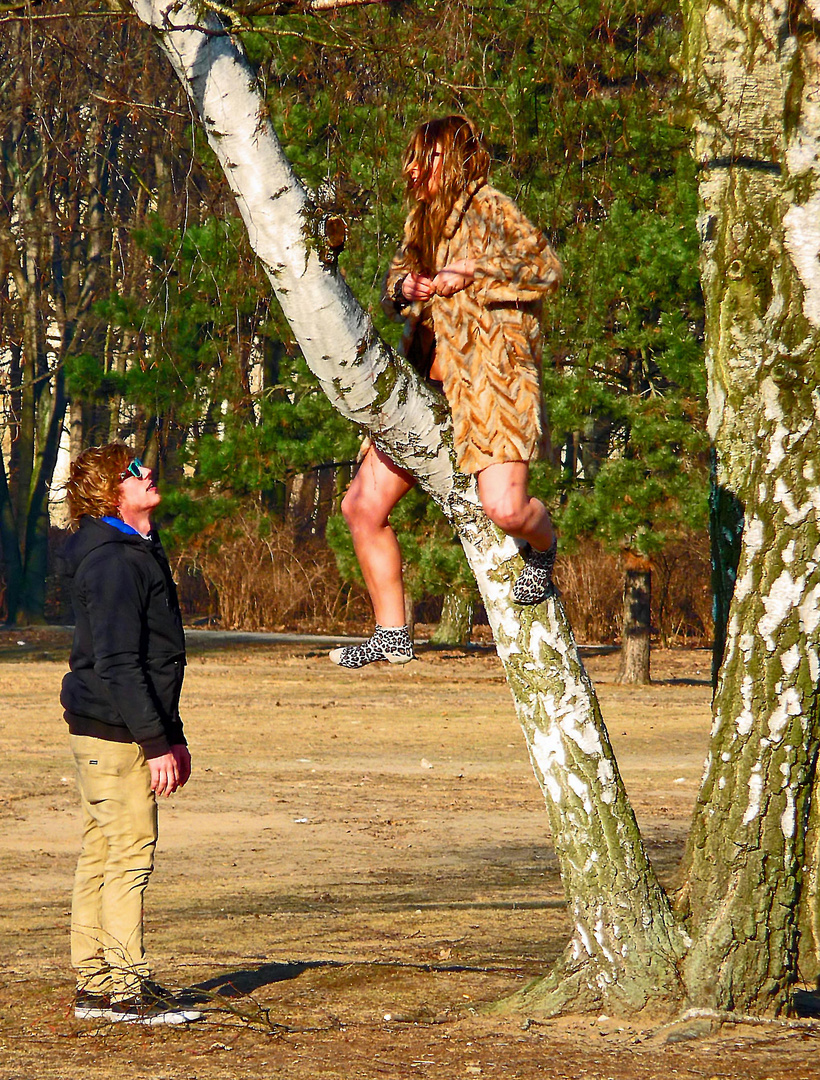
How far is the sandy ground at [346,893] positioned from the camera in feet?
14.6

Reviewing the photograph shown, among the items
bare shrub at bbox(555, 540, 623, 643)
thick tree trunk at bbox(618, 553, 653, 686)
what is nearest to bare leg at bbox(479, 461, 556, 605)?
thick tree trunk at bbox(618, 553, 653, 686)

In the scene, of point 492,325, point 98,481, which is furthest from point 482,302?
point 98,481

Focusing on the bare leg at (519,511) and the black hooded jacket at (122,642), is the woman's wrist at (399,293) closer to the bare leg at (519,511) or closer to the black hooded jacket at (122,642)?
the bare leg at (519,511)

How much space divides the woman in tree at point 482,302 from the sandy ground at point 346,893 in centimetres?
153

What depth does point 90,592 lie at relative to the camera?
472cm

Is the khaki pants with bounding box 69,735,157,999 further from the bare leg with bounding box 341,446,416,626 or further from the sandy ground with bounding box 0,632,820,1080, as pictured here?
the bare leg with bounding box 341,446,416,626

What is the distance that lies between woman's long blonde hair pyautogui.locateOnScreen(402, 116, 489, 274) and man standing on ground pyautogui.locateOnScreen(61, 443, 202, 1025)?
1297 mm

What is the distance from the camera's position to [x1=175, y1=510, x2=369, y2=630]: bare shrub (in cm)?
2509

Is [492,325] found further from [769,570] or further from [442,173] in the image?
[769,570]

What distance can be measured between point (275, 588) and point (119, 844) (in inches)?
808

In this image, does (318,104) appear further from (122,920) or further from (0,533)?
(0,533)

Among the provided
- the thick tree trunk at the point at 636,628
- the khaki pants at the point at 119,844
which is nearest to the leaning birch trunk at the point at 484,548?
the khaki pants at the point at 119,844

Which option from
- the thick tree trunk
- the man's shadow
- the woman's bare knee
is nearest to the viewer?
the woman's bare knee

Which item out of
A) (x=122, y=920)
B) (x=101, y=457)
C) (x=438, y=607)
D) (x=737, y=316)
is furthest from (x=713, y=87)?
(x=438, y=607)
